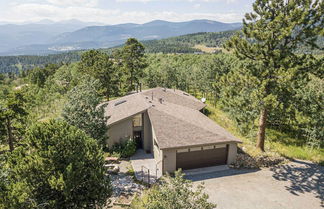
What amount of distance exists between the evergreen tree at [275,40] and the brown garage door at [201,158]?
5358 mm

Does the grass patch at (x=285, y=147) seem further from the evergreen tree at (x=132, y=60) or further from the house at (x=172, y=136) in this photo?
the evergreen tree at (x=132, y=60)

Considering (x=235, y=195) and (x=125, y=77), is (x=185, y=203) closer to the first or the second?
(x=235, y=195)

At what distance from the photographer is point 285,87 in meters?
16.5

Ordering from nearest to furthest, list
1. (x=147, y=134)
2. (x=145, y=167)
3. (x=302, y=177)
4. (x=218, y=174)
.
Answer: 1. (x=302, y=177)
2. (x=218, y=174)
3. (x=145, y=167)
4. (x=147, y=134)

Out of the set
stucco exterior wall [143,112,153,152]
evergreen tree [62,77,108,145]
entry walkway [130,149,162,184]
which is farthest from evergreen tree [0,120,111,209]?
stucco exterior wall [143,112,153,152]

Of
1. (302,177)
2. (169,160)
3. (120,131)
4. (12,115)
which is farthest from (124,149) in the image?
(302,177)

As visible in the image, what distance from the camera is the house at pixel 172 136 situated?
689 inches

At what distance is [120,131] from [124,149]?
5.89ft

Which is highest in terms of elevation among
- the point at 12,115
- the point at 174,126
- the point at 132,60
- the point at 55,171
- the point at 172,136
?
the point at 132,60

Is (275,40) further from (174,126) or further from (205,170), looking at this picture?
(205,170)

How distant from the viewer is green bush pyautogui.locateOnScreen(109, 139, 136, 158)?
66.5 feet

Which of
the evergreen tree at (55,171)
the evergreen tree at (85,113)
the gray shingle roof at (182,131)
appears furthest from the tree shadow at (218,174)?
the evergreen tree at (55,171)

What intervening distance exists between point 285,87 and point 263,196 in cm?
821

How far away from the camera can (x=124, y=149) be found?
67.2 ft
